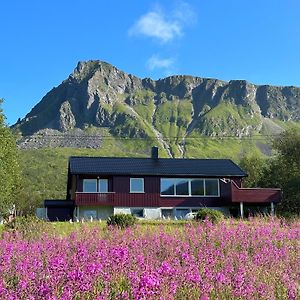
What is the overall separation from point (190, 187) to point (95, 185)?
28.0ft

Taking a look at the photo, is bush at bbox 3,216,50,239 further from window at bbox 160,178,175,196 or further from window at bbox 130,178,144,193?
window at bbox 160,178,175,196

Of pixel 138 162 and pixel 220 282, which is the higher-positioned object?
pixel 138 162

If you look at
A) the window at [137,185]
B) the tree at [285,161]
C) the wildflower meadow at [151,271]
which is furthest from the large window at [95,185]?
the wildflower meadow at [151,271]

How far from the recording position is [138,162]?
45406mm

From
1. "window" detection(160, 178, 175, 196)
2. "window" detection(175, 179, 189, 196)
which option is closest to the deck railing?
"window" detection(160, 178, 175, 196)

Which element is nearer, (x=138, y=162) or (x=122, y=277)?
(x=122, y=277)

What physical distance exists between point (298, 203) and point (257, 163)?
32.2 meters

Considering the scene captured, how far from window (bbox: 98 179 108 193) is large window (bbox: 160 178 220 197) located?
4.92m

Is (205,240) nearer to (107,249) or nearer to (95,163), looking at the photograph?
(107,249)

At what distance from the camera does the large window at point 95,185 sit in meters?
41.7

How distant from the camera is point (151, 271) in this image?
5699 millimetres

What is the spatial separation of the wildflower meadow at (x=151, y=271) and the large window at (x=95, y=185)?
103 feet

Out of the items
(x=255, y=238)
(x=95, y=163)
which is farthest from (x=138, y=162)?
(x=255, y=238)

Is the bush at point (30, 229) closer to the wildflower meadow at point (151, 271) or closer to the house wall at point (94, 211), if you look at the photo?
the wildflower meadow at point (151, 271)
